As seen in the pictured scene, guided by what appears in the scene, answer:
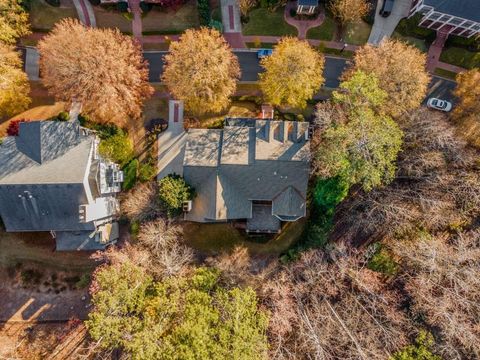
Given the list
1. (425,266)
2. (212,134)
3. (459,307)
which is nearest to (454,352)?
(459,307)

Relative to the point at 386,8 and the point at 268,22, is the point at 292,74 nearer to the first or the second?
the point at 268,22

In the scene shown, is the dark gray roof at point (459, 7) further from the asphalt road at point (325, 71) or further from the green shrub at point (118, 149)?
the green shrub at point (118, 149)

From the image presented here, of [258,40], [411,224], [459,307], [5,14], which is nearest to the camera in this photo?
[459,307]

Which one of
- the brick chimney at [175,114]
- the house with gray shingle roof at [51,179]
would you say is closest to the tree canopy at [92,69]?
the house with gray shingle roof at [51,179]

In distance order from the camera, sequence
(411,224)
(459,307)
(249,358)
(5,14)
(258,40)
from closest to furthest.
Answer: (249,358) < (459,307) < (411,224) < (5,14) < (258,40)

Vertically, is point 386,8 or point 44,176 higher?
point 386,8

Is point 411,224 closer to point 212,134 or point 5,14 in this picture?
point 212,134

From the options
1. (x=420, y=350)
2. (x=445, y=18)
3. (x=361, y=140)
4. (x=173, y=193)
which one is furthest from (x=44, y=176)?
(x=445, y=18)
